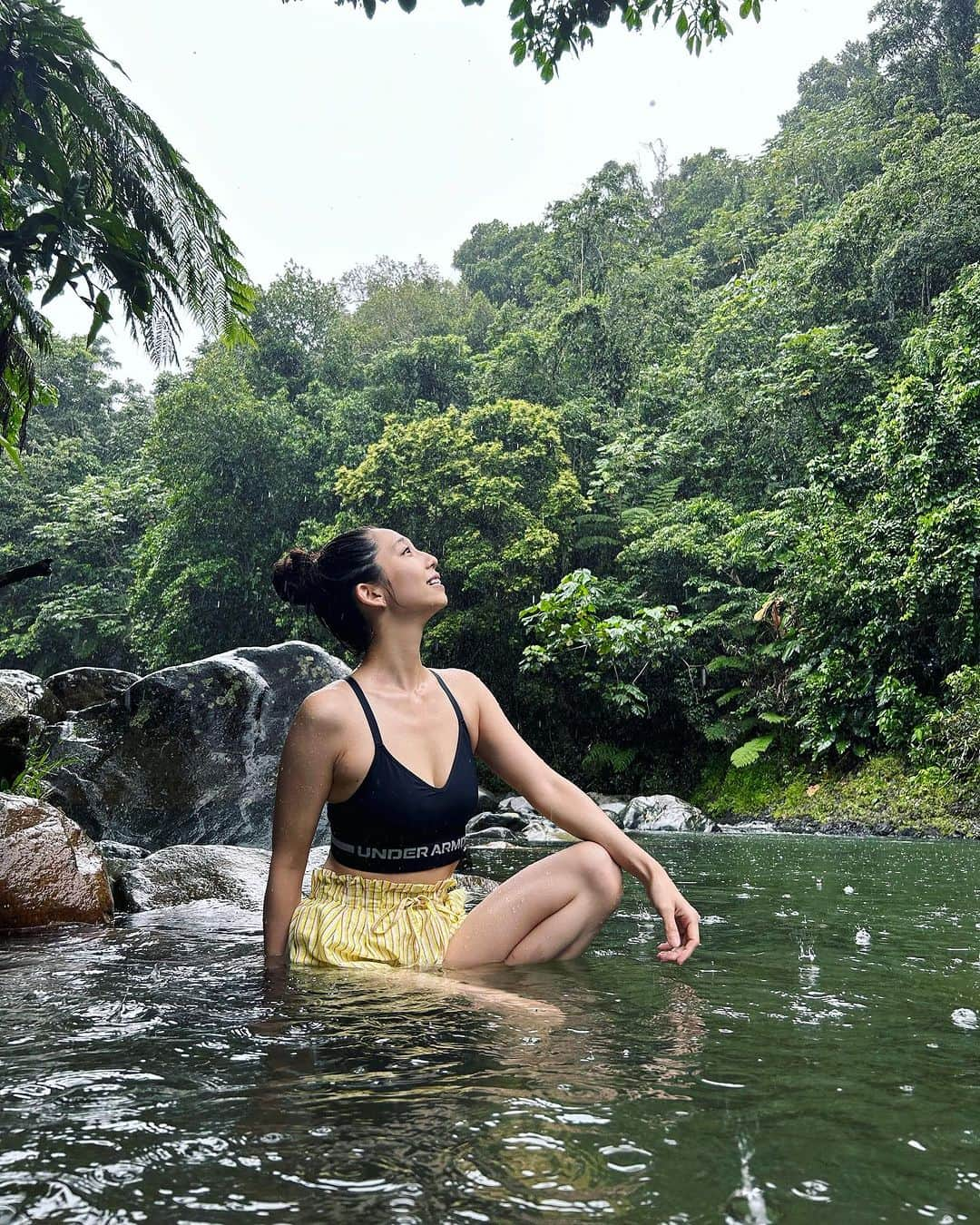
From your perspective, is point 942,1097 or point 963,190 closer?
point 942,1097

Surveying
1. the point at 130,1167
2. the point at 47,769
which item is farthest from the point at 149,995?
the point at 47,769

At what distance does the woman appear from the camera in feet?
9.87

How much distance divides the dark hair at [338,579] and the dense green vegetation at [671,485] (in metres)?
12.0

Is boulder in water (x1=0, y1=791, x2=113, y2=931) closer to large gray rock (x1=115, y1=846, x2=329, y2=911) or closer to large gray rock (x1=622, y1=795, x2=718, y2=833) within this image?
large gray rock (x1=115, y1=846, x2=329, y2=911)

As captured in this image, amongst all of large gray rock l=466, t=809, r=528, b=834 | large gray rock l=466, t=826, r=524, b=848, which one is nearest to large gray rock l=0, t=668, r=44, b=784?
large gray rock l=466, t=826, r=524, b=848

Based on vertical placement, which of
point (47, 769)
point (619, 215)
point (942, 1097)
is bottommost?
point (942, 1097)

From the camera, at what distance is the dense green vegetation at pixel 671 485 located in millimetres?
17047

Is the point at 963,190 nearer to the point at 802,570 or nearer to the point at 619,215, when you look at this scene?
the point at 802,570

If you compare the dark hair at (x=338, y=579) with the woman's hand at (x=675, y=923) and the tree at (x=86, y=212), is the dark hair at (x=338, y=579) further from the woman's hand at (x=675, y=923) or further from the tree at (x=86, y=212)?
the tree at (x=86, y=212)

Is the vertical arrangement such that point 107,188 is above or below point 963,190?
below

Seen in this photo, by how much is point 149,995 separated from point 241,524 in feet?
86.8

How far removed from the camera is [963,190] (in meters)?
20.8

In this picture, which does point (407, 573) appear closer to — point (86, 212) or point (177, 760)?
point (86, 212)

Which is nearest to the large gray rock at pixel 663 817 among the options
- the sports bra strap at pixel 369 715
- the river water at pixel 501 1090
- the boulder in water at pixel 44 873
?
the boulder in water at pixel 44 873
